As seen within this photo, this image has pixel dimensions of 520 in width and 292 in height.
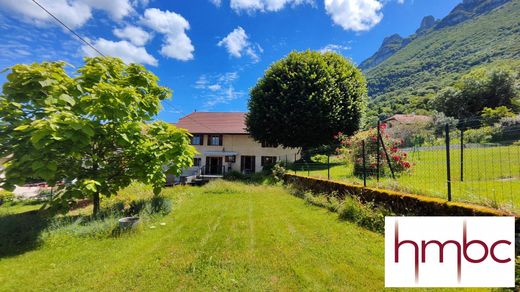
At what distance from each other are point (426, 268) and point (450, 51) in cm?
10814

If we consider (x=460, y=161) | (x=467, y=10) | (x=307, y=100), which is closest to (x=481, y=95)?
(x=307, y=100)

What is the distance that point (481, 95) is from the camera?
128 ft

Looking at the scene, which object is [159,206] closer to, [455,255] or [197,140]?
[455,255]

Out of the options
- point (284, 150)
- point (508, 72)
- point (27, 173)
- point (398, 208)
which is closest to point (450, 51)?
point (508, 72)

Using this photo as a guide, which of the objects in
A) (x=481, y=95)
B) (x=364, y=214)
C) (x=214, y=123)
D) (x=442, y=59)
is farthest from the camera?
(x=442, y=59)

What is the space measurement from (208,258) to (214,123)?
26897 mm

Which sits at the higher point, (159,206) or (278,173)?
(278,173)

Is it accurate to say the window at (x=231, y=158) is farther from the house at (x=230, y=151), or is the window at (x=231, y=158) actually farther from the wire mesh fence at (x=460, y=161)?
the wire mesh fence at (x=460, y=161)

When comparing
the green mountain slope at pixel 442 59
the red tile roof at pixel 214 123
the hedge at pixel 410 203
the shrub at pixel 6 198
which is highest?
the green mountain slope at pixel 442 59

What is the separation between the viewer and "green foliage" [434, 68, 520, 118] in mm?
36812

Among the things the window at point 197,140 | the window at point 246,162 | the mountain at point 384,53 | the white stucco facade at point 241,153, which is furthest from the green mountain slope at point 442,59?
the window at point 197,140

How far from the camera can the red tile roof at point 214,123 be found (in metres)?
28.6

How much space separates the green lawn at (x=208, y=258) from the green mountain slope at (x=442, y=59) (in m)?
60.3

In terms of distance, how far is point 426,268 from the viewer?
135 inches
